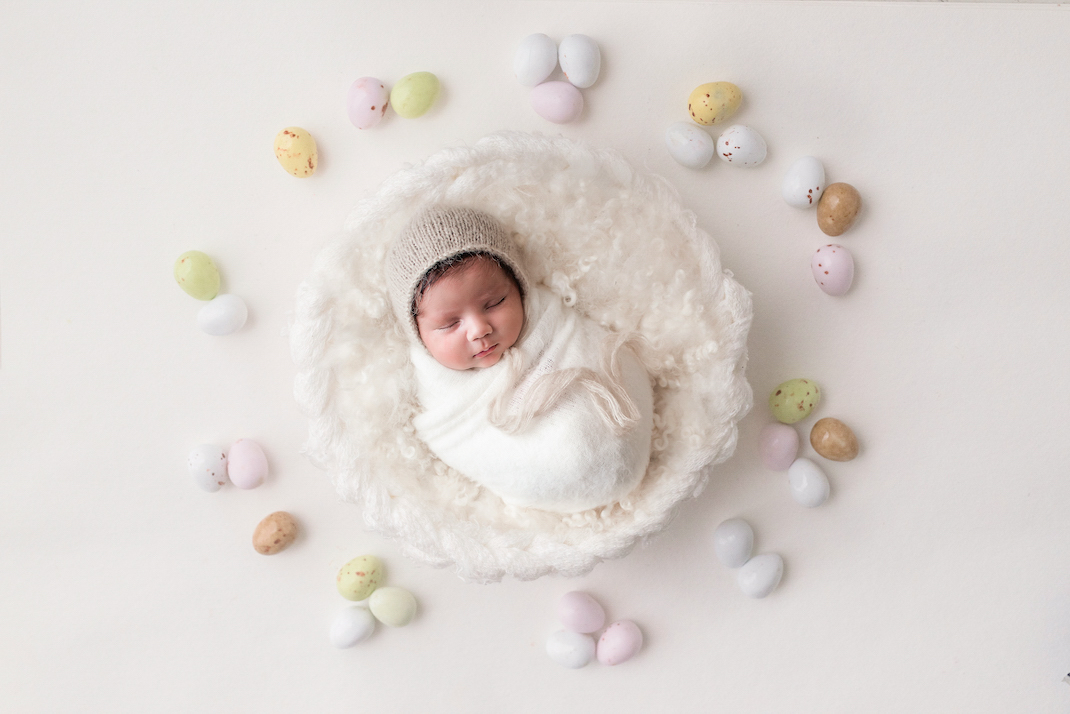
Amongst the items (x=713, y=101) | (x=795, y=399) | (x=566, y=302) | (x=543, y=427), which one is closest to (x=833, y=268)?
(x=795, y=399)

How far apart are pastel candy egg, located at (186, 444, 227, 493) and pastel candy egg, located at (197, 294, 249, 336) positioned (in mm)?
206

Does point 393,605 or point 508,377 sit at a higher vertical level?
point 508,377

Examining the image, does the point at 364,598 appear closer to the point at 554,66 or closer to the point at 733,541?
the point at 733,541

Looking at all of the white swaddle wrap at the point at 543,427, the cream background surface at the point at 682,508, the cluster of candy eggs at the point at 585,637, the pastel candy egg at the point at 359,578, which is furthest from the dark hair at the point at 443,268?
the cluster of candy eggs at the point at 585,637

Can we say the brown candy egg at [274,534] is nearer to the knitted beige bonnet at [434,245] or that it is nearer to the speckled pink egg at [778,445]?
the knitted beige bonnet at [434,245]

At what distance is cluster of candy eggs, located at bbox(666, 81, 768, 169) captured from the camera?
1.18 meters

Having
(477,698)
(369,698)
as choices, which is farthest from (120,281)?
(477,698)

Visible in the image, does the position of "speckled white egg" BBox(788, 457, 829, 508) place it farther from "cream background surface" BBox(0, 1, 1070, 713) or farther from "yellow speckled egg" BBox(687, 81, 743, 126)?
"yellow speckled egg" BBox(687, 81, 743, 126)

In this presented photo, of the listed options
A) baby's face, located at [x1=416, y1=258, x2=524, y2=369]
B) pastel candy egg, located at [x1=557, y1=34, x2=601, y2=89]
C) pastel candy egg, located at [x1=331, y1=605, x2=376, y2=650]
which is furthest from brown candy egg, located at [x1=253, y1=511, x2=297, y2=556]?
pastel candy egg, located at [x1=557, y1=34, x2=601, y2=89]

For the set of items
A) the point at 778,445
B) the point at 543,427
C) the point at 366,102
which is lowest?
the point at 543,427

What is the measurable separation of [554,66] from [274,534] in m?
0.94

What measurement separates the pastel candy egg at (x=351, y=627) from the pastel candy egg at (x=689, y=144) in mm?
973

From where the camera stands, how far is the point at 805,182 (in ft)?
3.90

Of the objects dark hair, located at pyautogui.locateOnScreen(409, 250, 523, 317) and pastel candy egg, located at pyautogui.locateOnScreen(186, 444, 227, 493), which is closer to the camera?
dark hair, located at pyautogui.locateOnScreen(409, 250, 523, 317)
